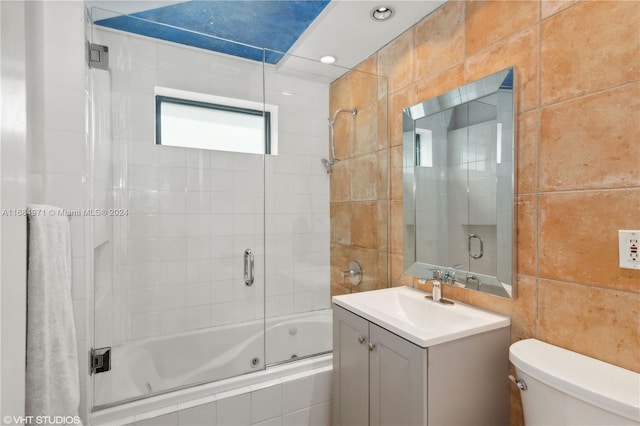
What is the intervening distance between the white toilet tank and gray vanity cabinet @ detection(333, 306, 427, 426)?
356 millimetres

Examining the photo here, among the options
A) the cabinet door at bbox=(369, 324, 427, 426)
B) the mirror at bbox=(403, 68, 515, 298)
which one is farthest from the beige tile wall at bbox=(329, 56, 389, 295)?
the cabinet door at bbox=(369, 324, 427, 426)

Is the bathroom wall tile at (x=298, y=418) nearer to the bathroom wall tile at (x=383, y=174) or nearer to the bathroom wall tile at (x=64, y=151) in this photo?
the bathroom wall tile at (x=383, y=174)

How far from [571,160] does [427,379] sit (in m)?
0.97

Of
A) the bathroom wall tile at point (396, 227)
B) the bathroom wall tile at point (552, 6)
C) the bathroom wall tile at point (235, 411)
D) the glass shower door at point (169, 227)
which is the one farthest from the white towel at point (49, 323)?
the bathroom wall tile at point (552, 6)

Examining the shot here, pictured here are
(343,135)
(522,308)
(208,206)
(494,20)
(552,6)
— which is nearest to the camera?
(552,6)

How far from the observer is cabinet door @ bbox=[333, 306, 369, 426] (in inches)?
58.1

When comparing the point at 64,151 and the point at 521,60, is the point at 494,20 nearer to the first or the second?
the point at 521,60

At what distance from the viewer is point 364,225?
2.34 meters

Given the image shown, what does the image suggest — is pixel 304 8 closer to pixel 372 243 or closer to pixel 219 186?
pixel 219 186

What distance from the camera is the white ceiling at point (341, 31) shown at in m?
1.73

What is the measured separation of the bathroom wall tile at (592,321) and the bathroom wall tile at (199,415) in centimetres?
153

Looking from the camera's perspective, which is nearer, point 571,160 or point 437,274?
point 571,160

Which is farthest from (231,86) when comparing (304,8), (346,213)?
(346,213)

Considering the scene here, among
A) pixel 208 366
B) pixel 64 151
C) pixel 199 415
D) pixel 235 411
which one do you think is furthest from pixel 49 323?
pixel 208 366
